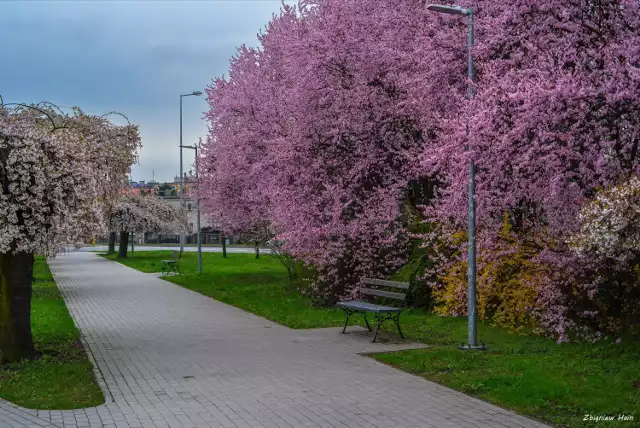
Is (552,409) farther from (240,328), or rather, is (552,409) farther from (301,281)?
(301,281)

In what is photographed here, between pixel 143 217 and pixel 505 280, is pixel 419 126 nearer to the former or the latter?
pixel 505 280

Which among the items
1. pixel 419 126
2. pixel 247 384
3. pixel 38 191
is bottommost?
pixel 247 384

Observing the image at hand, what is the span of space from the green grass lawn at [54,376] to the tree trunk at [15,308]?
0.27 metres

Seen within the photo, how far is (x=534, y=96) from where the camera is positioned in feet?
32.8

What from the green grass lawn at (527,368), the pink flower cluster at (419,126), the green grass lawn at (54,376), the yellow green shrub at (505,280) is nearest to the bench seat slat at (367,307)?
the green grass lawn at (527,368)

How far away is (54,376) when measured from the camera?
9.62 metres

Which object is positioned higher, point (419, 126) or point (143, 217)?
point (419, 126)

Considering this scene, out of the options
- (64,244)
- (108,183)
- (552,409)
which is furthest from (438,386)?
(108,183)

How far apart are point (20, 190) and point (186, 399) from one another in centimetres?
365

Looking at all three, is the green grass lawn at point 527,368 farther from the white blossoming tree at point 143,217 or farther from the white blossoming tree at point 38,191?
the white blossoming tree at point 143,217

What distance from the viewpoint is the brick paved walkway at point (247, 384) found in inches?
293

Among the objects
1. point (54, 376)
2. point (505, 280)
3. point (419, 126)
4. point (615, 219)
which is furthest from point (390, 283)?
point (54, 376)

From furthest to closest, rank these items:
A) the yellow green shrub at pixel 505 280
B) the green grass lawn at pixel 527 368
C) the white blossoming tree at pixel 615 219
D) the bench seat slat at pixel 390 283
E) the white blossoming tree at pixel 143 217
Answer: the white blossoming tree at pixel 143 217
the bench seat slat at pixel 390 283
the yellow green shrub at pixel 505 280
the white blossoming tree at pixel 615 219
the green grass lawn at pixel 527 368

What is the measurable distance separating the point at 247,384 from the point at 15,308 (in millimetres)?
3875
